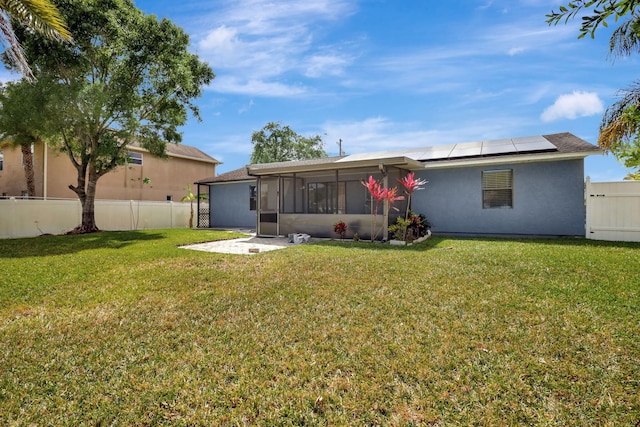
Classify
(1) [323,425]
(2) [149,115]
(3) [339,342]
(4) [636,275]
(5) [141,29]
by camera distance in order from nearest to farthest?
(1) [323,425], (3) [339,342], (4) [636,275], (5) [141,29], (2) [149,115]

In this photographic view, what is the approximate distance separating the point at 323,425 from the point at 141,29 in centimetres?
1581

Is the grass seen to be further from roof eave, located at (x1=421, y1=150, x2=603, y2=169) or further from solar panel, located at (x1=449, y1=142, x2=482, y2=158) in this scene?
solar panel, located at (x1=449, y1=142, x2=482, y2=158)

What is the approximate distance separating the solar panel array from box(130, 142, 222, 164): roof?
16.7 meters

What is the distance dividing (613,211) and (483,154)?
4032 mm

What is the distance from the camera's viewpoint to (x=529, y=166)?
1097 cm

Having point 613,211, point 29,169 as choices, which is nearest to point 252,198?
point 29,169

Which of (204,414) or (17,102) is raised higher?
(17,102)

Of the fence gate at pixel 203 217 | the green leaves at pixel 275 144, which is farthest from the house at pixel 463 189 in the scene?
the green leaves at pixel 275 144

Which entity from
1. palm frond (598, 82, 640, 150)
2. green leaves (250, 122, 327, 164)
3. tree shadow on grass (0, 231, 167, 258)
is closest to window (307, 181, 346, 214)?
tree shadow on grass (0, 231, 167, 258)

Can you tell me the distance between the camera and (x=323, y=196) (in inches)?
583

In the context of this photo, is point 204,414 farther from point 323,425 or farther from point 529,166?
point 529,166

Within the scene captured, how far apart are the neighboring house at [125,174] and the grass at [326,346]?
13.4 meters

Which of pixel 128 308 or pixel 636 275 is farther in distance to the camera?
pixel 636 275

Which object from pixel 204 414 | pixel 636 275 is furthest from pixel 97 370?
pixel 636 275
